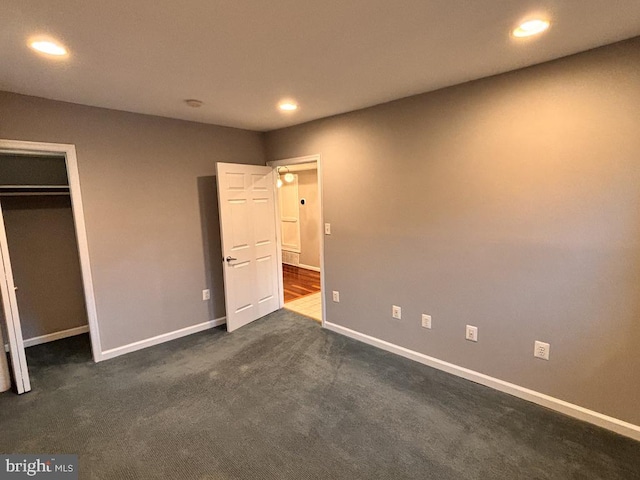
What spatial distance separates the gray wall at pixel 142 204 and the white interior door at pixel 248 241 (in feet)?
0.99

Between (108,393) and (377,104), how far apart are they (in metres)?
3.39

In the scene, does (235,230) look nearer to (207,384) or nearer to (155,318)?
(155,318)

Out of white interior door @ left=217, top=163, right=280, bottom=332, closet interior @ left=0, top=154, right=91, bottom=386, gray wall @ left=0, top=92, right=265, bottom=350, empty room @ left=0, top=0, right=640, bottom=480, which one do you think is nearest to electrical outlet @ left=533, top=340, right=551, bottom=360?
empty room @ left=0, top=0, right=640, bottom=480

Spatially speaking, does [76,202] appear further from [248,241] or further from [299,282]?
[299,282]

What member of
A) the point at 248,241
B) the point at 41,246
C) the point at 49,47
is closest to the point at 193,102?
the point at 49,47

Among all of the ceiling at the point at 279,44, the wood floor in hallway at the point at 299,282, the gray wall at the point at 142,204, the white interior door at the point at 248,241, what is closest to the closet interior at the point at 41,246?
the gray wall at the point at 142,204

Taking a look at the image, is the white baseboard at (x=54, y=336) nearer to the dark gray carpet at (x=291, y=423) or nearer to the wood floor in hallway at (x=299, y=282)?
the dark gray carpet at (x=291, y=423)

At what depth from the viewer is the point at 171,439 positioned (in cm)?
204

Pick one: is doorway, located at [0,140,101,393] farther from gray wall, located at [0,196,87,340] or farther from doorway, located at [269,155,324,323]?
doorway, located at [269,155,324,323]

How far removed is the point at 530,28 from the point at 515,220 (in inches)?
47.4

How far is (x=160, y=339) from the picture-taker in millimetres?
3445

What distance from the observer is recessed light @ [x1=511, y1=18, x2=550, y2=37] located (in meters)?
1.61

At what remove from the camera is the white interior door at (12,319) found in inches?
95.7

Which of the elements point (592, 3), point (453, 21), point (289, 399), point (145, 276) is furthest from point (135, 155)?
point (592, 3)
